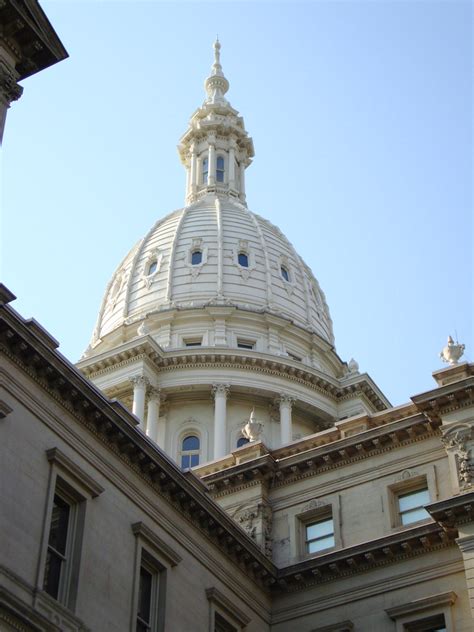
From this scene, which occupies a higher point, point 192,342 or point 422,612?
point 192,342

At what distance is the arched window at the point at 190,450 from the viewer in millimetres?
69688

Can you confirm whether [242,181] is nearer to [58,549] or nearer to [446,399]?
[446,399]

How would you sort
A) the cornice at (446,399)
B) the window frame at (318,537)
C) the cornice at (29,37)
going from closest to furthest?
1. the cornice at (29,37)
2. the cornice at (446,399)
3. the window frame at (318,537)

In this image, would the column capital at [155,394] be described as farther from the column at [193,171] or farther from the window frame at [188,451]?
the column at [193,171]

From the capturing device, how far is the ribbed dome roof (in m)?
78.2

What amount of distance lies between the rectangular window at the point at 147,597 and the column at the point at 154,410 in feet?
114

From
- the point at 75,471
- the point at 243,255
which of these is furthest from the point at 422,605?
the point at 243,255

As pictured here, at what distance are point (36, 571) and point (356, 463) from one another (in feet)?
49.9

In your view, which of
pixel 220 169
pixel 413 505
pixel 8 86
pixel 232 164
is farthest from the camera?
pixel 220 169

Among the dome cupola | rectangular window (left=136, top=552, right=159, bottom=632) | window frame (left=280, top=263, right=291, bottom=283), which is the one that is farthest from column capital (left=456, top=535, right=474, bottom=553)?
the dome cupola

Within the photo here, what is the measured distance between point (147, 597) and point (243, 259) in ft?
164

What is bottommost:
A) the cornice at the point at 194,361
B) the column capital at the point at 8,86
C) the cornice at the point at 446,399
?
the cornice at the point at 446,399

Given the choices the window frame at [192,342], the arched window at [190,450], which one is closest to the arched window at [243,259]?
the window frame at [192,342]

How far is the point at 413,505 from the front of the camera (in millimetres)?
39344
